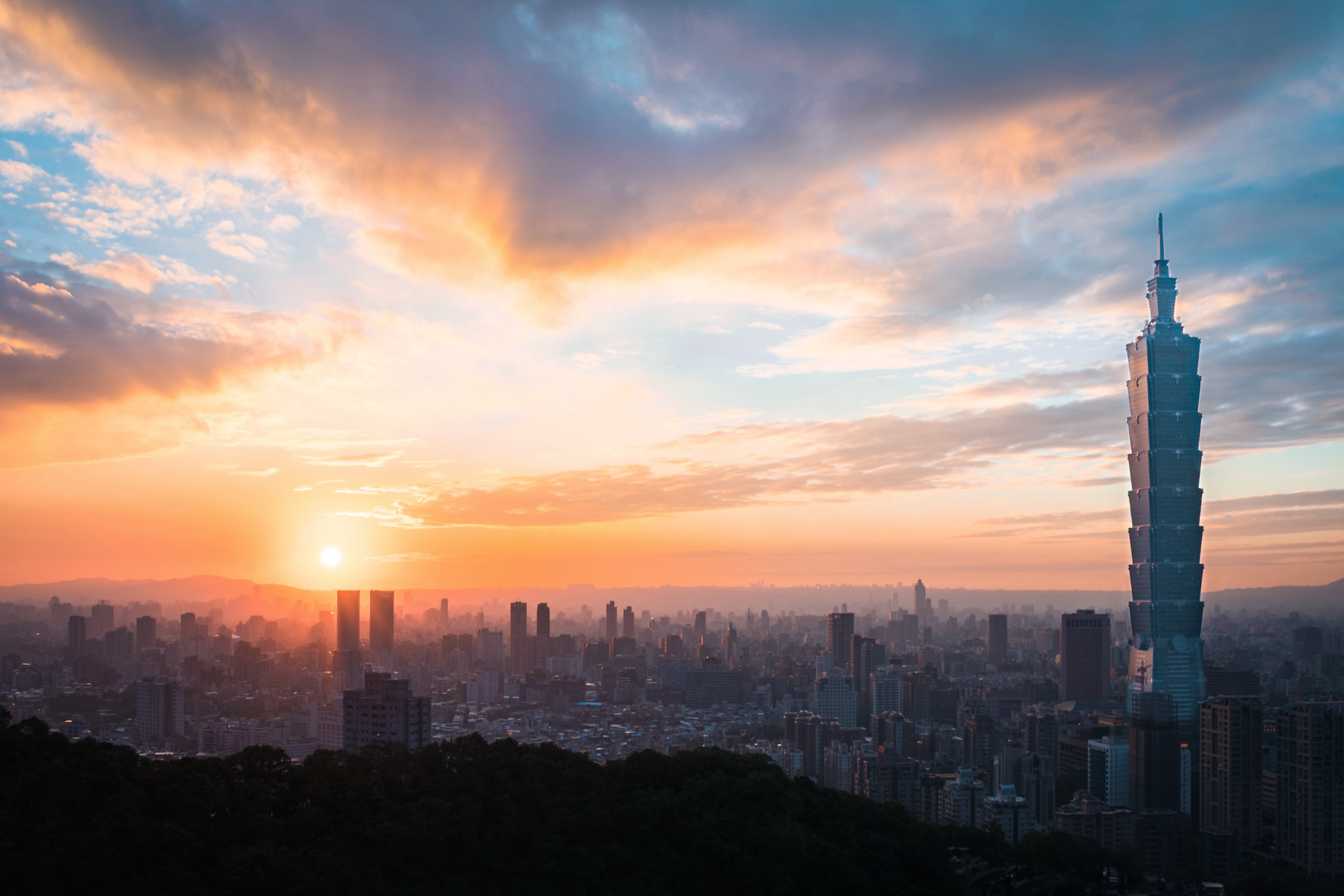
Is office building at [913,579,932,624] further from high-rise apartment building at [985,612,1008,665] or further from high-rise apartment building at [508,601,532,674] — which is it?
high-rise apartment building at [508,601,532,674]

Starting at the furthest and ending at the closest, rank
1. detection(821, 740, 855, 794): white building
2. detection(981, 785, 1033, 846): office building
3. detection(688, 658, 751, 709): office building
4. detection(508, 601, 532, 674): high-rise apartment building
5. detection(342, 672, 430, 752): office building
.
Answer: detection(508, 601, 532, 674): high-rise apartment building → detection(688, 658, 751, 709): office building → detection(821, 740, 855, 794): white building → detection(342, 672, 430, 752): office building → detection(981, 785, 1033, 846): office building

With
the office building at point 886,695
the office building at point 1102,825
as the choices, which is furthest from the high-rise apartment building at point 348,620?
the office building at point 1102,825

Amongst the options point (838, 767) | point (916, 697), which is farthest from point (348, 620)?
point (838, 767)

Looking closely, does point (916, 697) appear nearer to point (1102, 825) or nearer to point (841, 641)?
point (841, 641)

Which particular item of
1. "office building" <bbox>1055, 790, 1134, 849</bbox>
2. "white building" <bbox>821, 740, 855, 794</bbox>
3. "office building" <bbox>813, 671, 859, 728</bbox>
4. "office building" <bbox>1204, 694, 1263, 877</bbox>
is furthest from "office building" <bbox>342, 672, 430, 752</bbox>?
"office building" <bbox>813, 671, 859, 728</bbox>

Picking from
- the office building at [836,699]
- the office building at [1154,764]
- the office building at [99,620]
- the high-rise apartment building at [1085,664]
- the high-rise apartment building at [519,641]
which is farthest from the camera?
the high-rise apartment building at [519,641]

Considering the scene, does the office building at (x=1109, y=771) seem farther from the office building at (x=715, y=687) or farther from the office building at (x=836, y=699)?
the office building at (x=715, y=687)

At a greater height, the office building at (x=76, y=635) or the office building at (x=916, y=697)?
the office building at (x=76, y=635)
